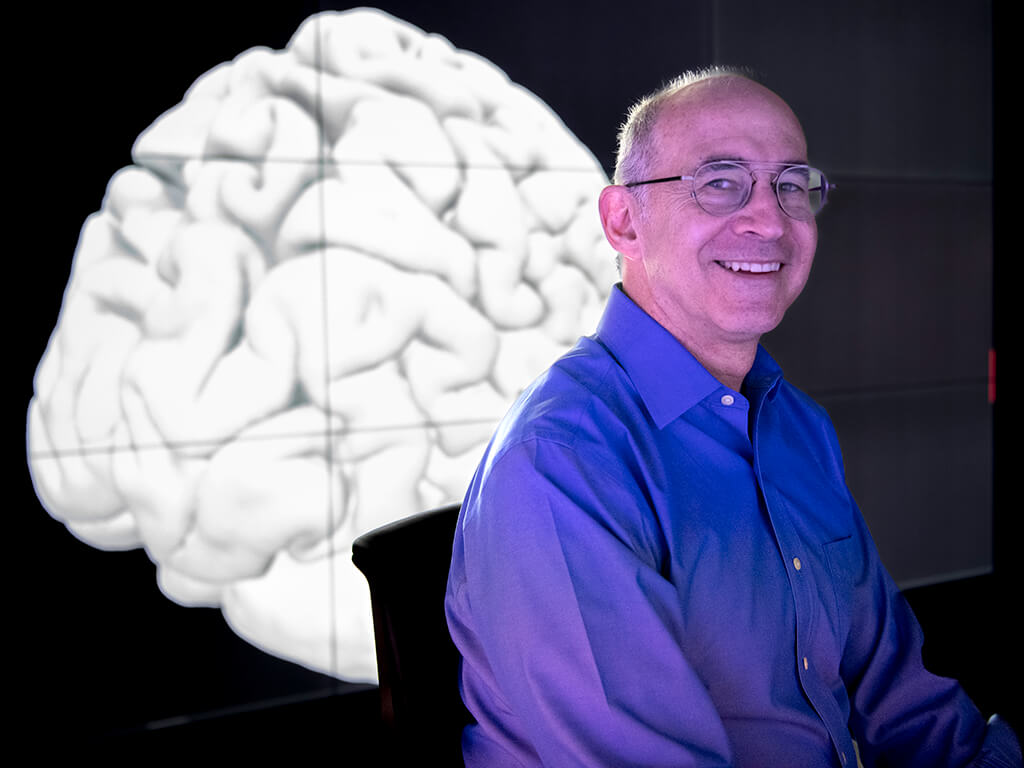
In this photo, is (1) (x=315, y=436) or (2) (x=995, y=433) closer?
(1) (x=315, y=436)

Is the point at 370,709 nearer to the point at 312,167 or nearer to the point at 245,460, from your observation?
the point at 245,460

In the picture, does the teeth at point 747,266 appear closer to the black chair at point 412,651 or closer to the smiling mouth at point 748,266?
the smiling mouth at point 748,266

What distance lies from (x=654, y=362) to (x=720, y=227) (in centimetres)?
18

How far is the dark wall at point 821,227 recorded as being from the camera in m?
2.18

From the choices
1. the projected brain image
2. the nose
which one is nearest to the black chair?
the nose

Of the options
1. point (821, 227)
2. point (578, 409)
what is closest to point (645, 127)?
point (578, 409)

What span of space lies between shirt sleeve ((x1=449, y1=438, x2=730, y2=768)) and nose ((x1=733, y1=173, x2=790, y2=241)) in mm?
390

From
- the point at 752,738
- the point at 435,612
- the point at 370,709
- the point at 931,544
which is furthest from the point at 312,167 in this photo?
the point at 931,544

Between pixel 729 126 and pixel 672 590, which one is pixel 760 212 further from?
pixel 672 590

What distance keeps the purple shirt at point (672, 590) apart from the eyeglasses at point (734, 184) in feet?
0.50

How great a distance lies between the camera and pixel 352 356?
243 centimetres

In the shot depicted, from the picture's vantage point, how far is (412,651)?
0.94m

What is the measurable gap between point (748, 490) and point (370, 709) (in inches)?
71.7

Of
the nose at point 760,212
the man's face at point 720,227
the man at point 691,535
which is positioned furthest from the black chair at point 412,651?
the nose at point 760,212
